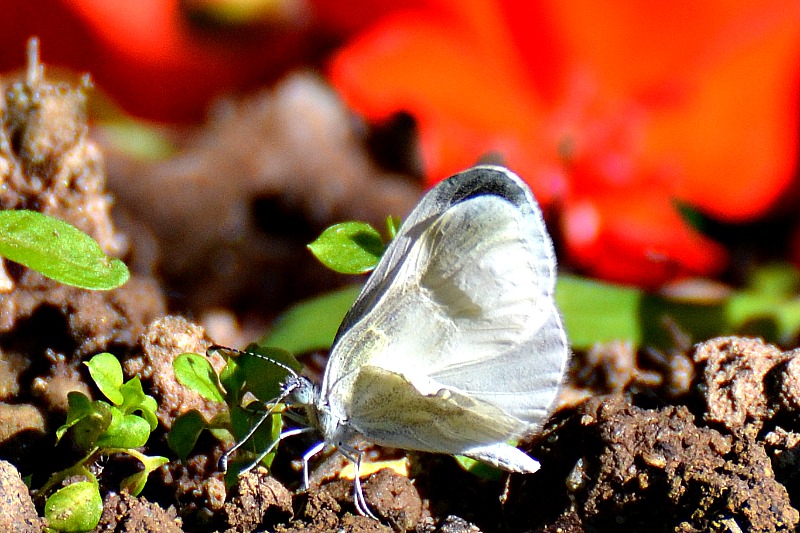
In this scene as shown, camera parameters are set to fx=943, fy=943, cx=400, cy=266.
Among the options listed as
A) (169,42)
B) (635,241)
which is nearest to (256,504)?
(635,241)

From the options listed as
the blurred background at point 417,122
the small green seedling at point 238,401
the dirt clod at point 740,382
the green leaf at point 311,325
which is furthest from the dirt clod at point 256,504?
the blurred background at point 417,122

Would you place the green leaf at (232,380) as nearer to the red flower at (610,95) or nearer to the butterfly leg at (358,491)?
the butterfly leg at (358,491)

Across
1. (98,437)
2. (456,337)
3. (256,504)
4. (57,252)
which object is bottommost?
(256,504)

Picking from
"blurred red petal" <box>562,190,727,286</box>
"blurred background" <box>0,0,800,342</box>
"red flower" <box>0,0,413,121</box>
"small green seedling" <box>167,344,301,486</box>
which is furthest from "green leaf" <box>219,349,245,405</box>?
"red flower" <box>0,0,413,121</box>

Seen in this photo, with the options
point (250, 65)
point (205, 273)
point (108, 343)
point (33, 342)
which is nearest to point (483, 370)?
point (108, 343)

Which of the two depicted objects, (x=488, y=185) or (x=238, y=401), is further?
(x=238, y=401)

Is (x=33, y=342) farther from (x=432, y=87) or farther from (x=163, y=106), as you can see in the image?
(x=163, y=106)

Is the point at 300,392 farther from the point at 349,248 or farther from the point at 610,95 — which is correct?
the point at 610,95

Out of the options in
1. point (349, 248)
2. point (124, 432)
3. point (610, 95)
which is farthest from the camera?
point (610, 95)
